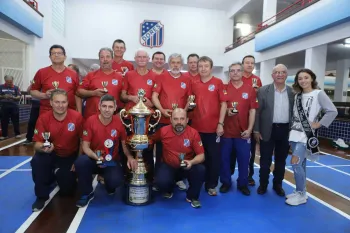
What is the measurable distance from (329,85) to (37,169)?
70.0 ft

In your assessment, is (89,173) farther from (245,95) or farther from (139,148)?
(245,95)

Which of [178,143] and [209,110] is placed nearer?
[178,143]

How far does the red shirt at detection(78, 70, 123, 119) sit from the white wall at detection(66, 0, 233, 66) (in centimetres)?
1139

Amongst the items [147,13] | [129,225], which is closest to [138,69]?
[129,225]

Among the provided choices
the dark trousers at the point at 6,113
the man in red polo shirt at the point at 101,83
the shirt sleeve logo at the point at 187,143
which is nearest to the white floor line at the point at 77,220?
the man in red polo shirt at the point at 101,83

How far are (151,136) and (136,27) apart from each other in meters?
12.3

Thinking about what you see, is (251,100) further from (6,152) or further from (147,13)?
(147,13)

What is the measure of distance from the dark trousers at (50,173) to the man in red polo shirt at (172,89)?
98 centimetres

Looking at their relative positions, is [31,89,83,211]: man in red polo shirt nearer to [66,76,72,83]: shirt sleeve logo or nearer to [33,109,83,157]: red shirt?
[33,109,83,157]: red shirt

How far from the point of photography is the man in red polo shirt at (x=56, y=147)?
2602 mm

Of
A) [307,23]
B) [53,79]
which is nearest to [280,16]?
[307,23]

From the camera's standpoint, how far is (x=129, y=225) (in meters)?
2.30

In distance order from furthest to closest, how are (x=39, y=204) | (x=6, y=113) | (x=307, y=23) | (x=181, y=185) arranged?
(x=307, y=23) → (x=6, y=113) → (x=181, y=185) → (x=39, y=204)

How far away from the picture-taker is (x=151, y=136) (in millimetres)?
2959
